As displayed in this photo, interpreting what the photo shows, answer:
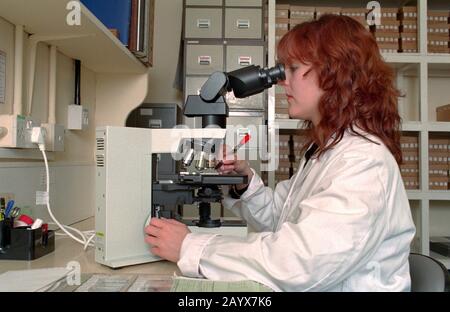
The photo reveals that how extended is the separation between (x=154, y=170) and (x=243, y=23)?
54.9 inches

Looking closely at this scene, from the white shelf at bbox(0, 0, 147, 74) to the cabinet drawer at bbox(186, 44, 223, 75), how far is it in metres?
0.52

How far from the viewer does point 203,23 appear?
2.08 meters

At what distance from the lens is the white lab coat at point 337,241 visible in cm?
62

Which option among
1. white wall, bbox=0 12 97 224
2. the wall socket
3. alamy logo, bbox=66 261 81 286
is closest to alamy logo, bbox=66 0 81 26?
white wall, bbox=0 12 97 224

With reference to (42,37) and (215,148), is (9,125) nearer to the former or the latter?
(42,37)

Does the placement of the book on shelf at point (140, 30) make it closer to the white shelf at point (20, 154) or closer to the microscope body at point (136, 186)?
the white shelf at point (20, 154)

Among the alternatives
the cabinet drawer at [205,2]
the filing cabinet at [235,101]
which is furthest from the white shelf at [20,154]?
the cabinet drawer at [205,2]

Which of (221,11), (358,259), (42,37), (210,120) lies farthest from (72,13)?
(221,11)

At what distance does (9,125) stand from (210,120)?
54 centimetres

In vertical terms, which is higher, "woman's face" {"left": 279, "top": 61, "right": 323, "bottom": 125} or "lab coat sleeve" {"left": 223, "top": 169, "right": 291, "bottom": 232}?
"woman's face" {"left": 279, "top": 61, "right": 323, "bottom": 125}

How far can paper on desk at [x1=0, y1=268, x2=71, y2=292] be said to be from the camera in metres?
0.65

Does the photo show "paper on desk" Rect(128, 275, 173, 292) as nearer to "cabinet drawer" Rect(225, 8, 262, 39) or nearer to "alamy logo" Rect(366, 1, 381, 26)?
"cabinet drawer" Rect(225, 8, 262, 39)

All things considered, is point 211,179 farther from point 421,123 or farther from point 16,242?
point 421,123

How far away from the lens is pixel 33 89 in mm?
1222
